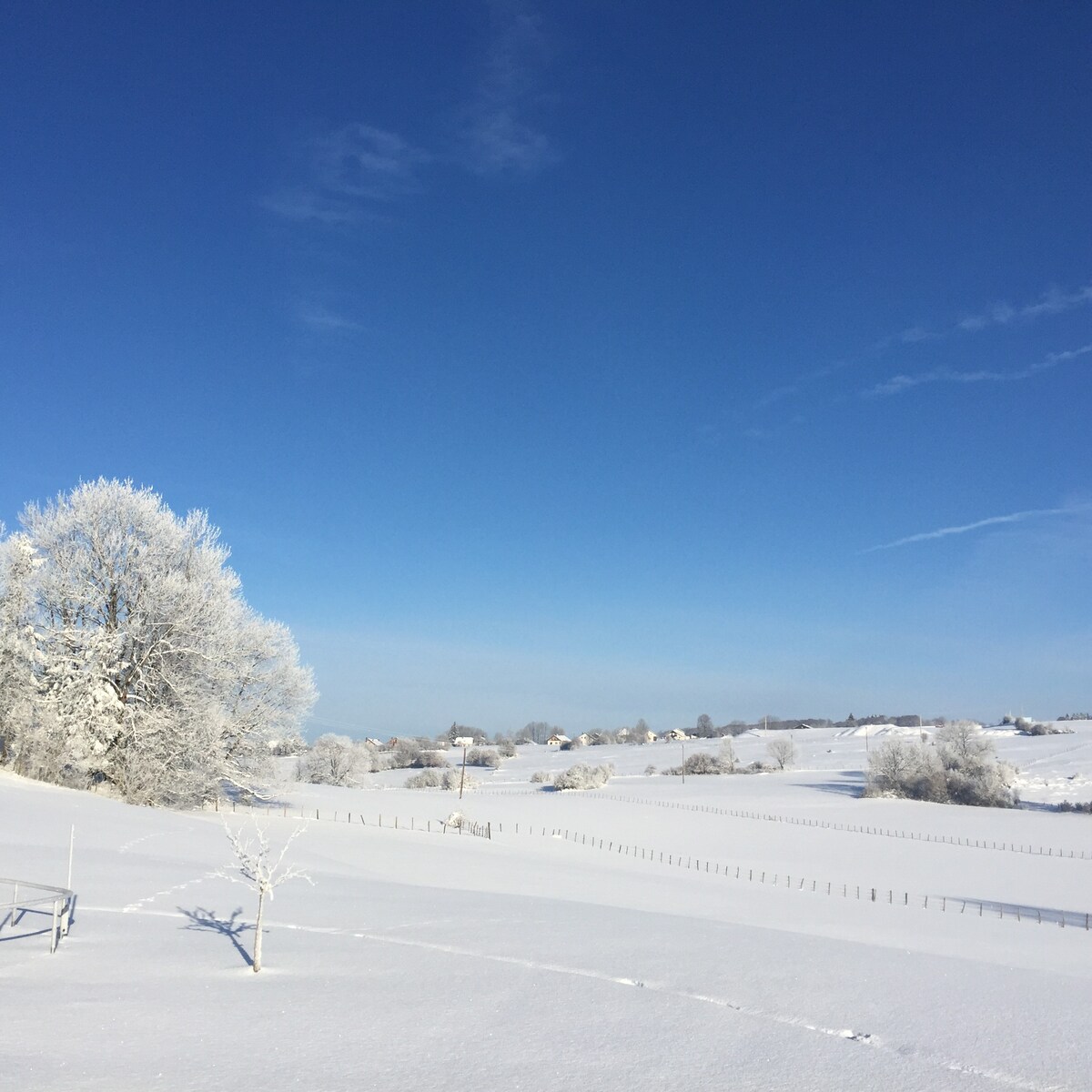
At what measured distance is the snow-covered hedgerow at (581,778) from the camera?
7675cm

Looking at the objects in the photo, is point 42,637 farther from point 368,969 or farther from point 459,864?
point 368,969

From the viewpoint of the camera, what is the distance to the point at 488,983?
28.4ft

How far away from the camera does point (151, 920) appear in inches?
443

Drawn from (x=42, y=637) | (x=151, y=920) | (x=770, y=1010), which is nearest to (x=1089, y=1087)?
(x=770, y=1010)

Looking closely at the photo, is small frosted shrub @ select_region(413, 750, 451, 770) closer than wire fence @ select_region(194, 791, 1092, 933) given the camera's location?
No

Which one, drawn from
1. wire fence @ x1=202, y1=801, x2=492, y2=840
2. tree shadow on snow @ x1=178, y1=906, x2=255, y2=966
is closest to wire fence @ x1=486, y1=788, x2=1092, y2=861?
wire fence @ x1=202, y1=801, x2=492, y2=840

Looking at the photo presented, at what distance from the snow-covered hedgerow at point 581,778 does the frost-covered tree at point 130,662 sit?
1749 inches

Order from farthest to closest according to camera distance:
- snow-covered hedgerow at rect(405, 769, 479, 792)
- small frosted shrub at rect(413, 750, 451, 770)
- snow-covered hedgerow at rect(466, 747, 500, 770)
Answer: snow-covered hedgerow at rect(466, 747, 500, 770) < small frosted shrub at rect(413, 750, 451, 770) < snow-covered hedgerow at rect(405, 769, 479, 792)

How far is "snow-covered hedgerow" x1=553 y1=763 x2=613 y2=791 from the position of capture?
76750 millimetres

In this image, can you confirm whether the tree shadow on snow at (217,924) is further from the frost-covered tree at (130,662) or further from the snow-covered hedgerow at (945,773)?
the snow-covered hedgerow at (945,773)

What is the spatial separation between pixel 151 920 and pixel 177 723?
23.1m

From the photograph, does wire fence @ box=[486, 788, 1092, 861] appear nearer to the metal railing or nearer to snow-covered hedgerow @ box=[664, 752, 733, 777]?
snow-covered hedgerow @ box=[664, 752, 733, 777]

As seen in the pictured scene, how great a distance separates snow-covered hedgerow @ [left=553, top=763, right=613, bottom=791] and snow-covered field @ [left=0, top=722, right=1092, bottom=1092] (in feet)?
172

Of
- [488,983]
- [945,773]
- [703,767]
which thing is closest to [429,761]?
[703,767]
